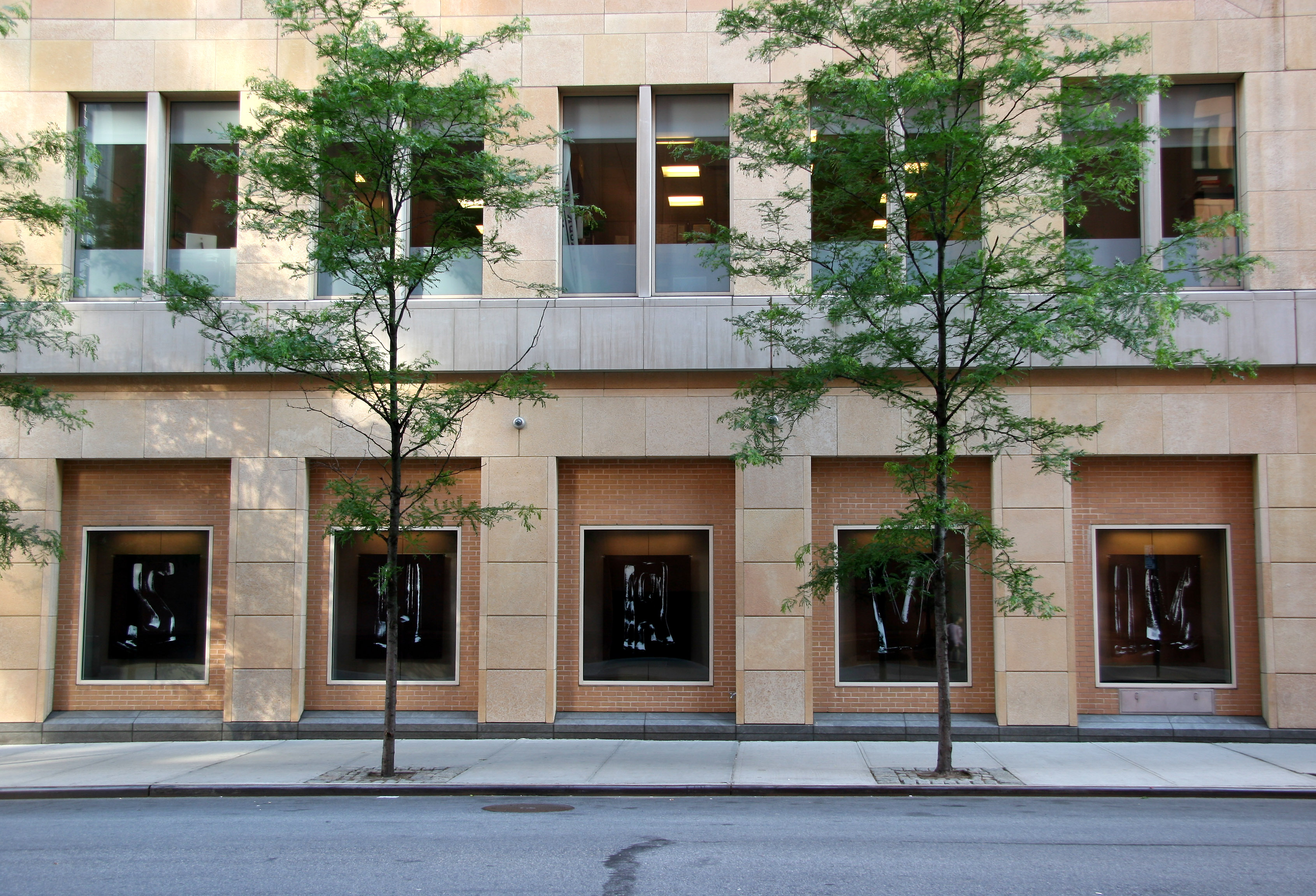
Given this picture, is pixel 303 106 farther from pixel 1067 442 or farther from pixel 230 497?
pixel 1067 442

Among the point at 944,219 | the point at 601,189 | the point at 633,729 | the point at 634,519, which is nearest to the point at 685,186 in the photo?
the point at 601,189

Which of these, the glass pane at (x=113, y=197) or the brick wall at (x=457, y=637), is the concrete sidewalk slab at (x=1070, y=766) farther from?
the glass pane at (x=113, y=197)

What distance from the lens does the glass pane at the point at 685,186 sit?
586 inches

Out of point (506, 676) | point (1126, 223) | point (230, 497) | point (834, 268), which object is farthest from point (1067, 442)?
point (230, 497)

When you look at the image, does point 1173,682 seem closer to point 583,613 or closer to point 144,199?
point 583,613

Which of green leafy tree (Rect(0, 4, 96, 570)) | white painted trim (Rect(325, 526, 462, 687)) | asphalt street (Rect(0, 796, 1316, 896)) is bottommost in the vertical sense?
asphalt street (Rect(0, 796, 1316, 896))

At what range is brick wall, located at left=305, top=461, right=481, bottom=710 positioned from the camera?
575 inches

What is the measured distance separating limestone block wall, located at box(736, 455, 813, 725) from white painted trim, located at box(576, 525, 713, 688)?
0.57m

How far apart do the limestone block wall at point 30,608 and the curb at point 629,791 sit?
3568 mm

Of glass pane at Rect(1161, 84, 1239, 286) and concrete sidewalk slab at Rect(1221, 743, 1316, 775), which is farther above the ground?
glass pane at Rect(1161, 84, 1239, 286)

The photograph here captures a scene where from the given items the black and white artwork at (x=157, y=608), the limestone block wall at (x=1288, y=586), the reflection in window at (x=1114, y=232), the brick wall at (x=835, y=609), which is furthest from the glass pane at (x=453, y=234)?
the limestone block wall at (x=1288, y=586)

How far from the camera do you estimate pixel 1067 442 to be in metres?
14.0

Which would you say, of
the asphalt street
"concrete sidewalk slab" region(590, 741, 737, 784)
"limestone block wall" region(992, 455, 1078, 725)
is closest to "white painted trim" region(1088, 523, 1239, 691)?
"limestone block wall" region(992, 455, 1078, 725)

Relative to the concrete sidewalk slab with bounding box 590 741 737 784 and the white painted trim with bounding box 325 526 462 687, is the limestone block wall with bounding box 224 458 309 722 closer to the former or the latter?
the white painted trim with bounding box 325 526 462 687
